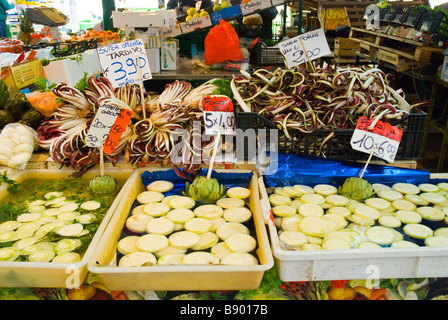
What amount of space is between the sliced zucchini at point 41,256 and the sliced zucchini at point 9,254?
0.06 m

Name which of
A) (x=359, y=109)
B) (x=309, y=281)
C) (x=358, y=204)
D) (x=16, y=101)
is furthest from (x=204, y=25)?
(x=309, y=281)

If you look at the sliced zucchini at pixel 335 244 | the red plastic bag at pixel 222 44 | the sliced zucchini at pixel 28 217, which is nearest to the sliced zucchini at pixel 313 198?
the sliced zucchini at pixel 335 244

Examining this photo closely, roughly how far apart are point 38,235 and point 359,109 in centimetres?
185

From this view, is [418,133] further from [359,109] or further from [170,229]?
[170,229]

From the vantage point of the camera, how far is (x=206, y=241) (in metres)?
1.60

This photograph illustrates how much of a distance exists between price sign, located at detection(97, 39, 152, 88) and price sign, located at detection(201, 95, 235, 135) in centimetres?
56

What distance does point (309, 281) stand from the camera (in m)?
1.53

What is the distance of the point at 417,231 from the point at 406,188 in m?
0.43

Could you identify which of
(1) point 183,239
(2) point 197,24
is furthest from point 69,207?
(2) point 197,24

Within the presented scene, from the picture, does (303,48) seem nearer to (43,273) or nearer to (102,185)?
(102,185)

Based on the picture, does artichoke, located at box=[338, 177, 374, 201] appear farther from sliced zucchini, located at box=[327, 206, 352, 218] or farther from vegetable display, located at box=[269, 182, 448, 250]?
sliced zucchini, located at box=[327, 206, 352, 218]

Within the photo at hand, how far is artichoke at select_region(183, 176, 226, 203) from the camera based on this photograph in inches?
75.4

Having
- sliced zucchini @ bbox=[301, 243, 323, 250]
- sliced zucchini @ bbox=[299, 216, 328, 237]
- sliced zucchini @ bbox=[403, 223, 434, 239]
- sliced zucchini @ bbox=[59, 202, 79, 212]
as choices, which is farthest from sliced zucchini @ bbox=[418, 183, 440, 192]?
sliced zucchini @ bbox=[59, 202, 79, 212]

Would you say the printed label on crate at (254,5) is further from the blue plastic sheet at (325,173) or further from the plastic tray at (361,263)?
the plastic tray at (361,263)
